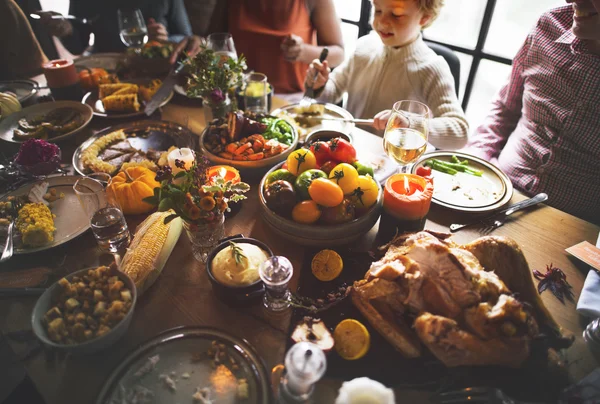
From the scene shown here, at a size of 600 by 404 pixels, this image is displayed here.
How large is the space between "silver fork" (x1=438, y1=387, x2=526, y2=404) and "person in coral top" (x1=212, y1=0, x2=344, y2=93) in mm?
2471

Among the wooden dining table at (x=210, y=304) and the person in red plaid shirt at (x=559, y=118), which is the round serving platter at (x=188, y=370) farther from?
the person in red plaid shirt at (x=559, y=118)

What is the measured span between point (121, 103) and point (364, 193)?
158cm

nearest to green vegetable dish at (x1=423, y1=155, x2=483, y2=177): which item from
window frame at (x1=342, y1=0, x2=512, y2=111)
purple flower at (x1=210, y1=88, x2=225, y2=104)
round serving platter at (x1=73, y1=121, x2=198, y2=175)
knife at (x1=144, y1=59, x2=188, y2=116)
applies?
purple flower at (x1=210, y1=88, x2=225, y2=104)

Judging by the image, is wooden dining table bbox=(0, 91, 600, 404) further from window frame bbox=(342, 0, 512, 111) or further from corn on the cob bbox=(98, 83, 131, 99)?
window frame bbox=(342, 0, 512, 111)

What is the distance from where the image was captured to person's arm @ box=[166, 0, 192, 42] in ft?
10.8

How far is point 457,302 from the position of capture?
0.97m

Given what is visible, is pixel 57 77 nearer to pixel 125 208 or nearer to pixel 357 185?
pixel 125 208

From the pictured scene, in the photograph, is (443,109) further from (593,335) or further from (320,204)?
(593,335)

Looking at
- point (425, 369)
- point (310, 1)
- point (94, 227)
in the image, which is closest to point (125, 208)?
point (94, 227)

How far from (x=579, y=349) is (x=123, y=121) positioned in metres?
2.28

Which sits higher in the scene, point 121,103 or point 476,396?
point 121,103

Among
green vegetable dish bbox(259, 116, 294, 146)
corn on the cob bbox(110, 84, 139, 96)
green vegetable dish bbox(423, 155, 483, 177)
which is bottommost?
green vegetable dish bbox(423, 155, 483, 177)

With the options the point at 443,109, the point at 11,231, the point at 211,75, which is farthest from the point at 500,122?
the point at 11,231

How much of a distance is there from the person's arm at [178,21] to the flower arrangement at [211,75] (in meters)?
1.76
